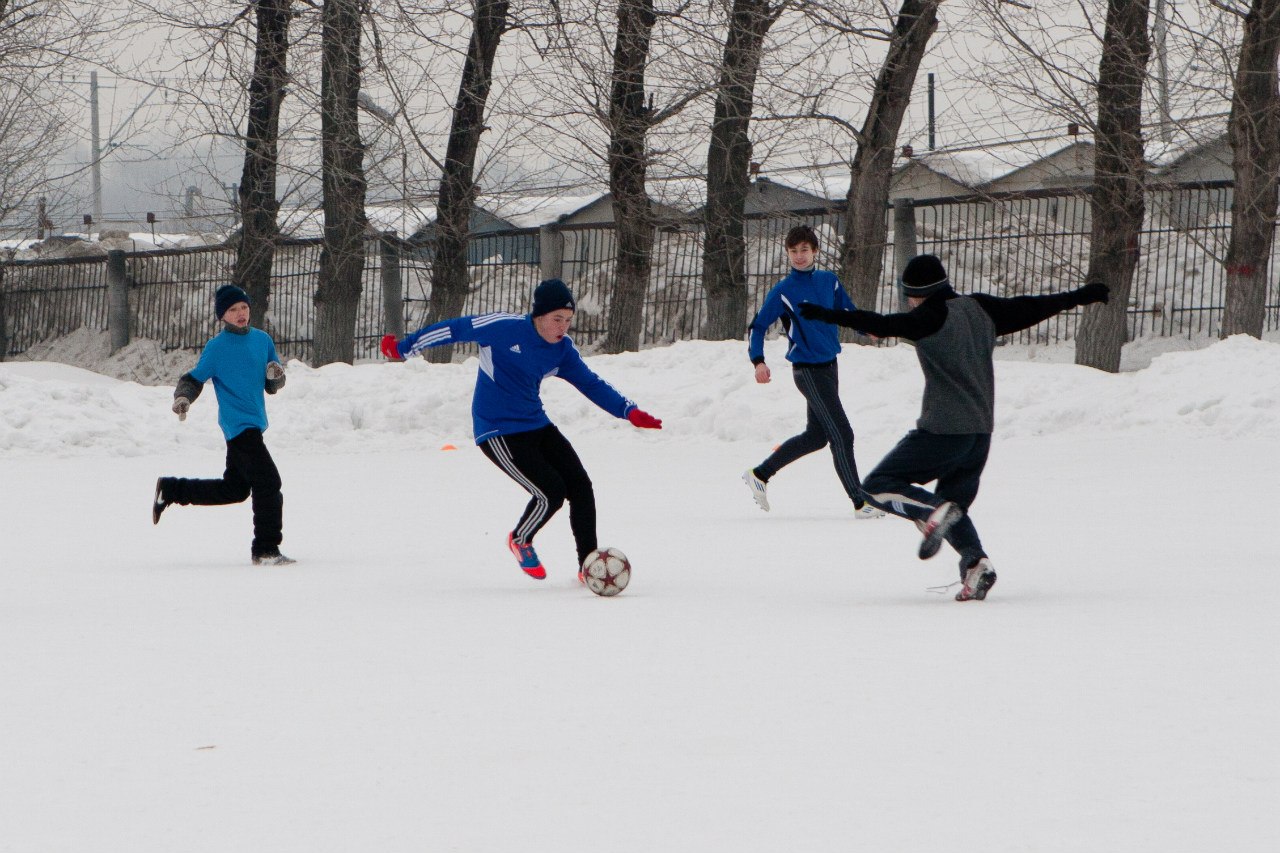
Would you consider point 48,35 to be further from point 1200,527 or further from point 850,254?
point 1200,527

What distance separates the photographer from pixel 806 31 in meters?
18.2

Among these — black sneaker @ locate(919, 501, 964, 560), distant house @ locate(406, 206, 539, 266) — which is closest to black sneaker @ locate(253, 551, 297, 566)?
black sneaker @ locate(919, 501, 964, 560)

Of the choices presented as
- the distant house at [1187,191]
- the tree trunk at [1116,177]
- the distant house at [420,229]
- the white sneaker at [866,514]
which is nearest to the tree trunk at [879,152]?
the tree trunk at [1116,177]

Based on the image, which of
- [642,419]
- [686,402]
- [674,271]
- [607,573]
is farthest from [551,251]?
[607,573]

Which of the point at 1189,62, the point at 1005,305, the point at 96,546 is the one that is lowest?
the point at 96,546

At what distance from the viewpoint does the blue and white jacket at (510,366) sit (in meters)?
7.34

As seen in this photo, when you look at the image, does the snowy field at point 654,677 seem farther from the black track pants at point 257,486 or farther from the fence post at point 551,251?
the fence post at point 551,251

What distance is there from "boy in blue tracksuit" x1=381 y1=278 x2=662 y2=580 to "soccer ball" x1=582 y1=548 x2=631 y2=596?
391mm

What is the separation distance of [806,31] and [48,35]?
36.1 ft

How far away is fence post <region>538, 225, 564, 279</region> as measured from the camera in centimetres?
2328

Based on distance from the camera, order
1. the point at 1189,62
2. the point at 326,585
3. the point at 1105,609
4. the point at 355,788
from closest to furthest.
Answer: the point at 355,788 → the point at 1105,609 → the point at 326,585 → the point at 1189,62

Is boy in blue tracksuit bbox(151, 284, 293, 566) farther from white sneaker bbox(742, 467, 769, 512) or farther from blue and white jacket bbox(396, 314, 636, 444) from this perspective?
white sneaker bbox(742, 467, 769, 512)

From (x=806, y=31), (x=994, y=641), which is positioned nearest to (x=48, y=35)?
(x=806, y=31)

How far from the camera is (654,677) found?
5.03m
